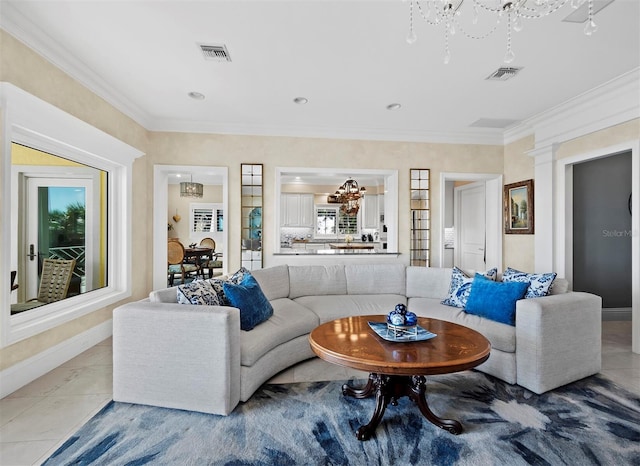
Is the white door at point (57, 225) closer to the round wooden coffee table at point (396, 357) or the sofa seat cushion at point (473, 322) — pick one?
the round wooden coffee table at point (396, 357)

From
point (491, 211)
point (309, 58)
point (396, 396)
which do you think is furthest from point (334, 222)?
point (396, 396)

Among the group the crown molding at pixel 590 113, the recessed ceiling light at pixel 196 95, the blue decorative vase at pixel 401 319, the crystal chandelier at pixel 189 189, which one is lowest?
the blue decorative vase at pixel 401 319

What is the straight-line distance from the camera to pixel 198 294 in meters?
2.48

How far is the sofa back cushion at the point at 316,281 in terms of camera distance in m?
3.93

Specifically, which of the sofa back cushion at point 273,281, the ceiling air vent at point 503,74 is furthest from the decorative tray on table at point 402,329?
the ceiling air vent at point 503,74

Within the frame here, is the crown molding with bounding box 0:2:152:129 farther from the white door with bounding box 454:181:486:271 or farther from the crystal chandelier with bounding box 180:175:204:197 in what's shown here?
the white door with bounding box 454:181:486:271

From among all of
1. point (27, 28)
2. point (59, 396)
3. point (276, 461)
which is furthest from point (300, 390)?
point (27, 28)

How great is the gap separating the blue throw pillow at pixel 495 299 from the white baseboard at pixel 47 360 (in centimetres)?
373

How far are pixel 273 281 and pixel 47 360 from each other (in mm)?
2077

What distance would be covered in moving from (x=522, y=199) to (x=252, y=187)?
3.83 metres

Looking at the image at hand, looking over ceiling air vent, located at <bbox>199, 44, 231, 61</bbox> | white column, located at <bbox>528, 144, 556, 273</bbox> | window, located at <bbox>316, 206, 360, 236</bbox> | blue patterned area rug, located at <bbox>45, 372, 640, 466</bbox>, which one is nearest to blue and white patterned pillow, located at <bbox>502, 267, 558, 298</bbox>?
blue patterned area rug, located at <bbox>45, 372, 640, 466</bbox>

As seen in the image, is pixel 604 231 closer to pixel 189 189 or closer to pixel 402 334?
pixel 402 334

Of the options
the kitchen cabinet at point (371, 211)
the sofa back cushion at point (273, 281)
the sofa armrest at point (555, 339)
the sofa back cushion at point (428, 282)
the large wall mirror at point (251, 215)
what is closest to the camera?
the sofa armrest at point (555, 339)

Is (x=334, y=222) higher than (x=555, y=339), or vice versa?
(x=334, y=222)
